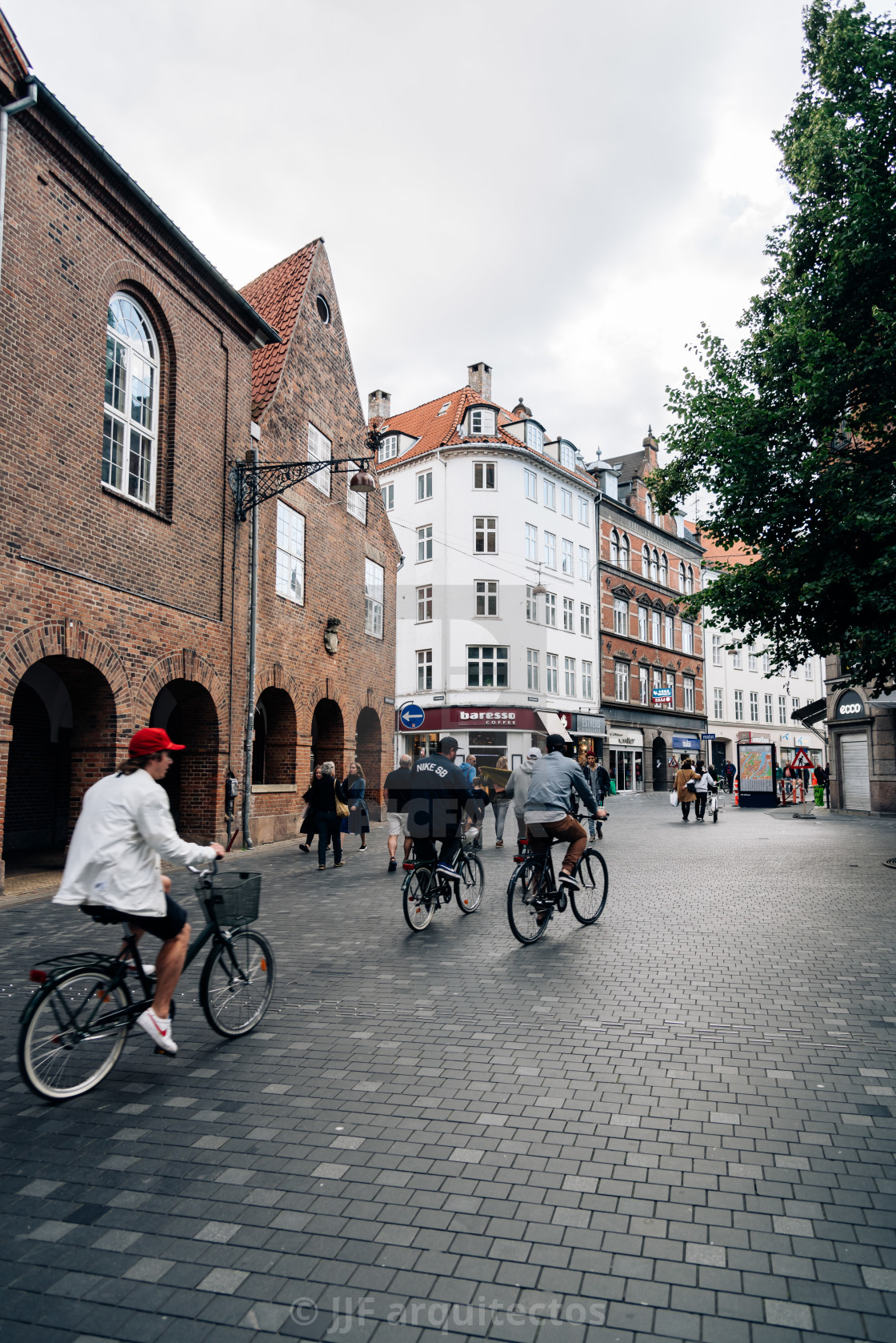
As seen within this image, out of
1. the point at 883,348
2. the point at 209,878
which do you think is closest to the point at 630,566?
the point at 883,348

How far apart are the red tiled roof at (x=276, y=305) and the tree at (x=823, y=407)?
846cm

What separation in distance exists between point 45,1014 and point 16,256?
10.4 m

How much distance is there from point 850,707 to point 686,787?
7496 millimetres

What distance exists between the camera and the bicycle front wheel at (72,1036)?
4465mm

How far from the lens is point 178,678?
15219 mm

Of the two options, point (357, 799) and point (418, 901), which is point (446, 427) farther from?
point (418, 901)

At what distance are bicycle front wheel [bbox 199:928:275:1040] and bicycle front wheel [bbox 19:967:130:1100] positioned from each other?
2.09ft

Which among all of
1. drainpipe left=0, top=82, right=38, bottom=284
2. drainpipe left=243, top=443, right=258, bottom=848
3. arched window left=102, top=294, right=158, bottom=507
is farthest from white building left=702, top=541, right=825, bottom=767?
drainpipe left=0, top=82, right=38, bottom=284

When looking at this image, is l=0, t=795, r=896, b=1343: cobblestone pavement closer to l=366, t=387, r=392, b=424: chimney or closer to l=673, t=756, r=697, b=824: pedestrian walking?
l=673, t=756, r=697, b=824: pedestrian walking

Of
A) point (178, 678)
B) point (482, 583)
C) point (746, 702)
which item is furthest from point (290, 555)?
point (746, 702)

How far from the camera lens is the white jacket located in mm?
4621

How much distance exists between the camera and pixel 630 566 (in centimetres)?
5244

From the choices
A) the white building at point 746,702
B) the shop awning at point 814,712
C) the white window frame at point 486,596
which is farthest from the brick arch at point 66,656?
the white building at point 746,702

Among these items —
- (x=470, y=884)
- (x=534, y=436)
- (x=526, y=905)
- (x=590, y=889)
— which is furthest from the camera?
(x=534, y=436)
